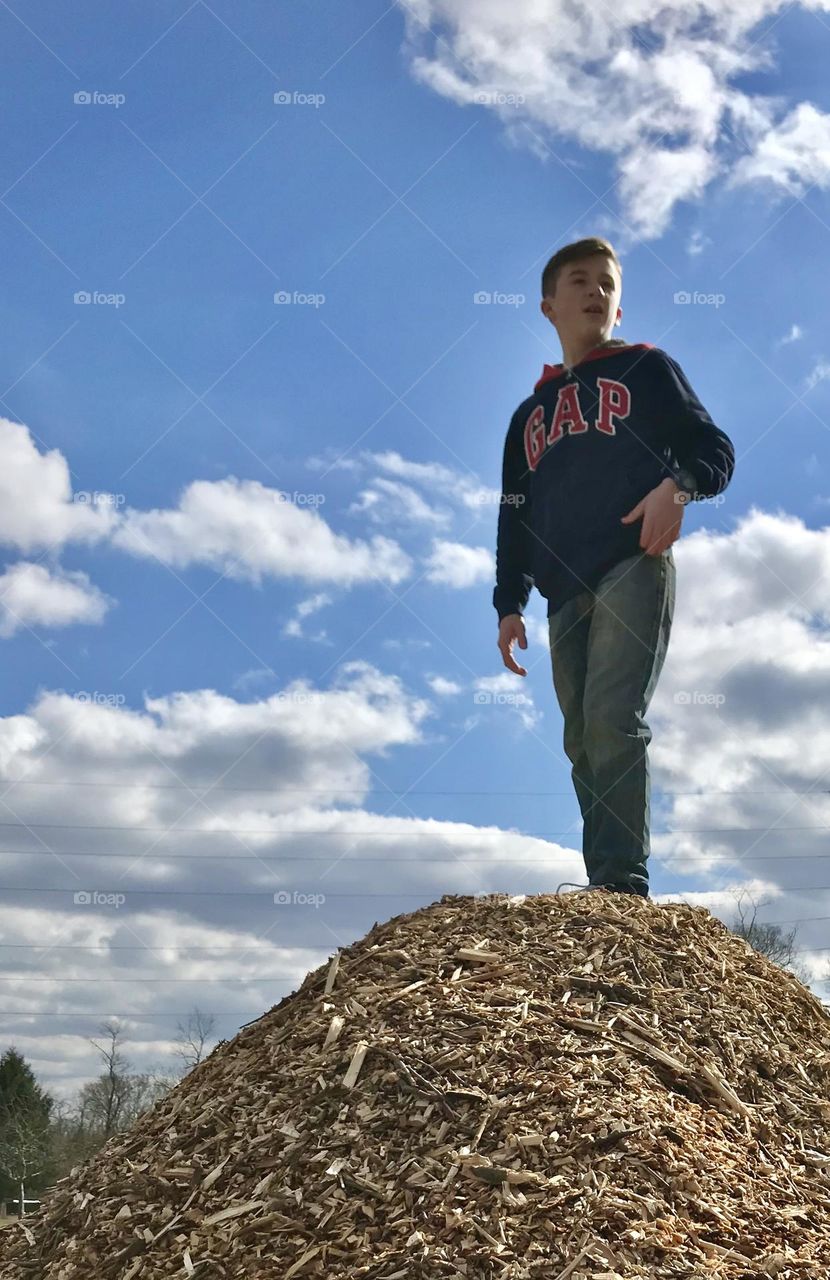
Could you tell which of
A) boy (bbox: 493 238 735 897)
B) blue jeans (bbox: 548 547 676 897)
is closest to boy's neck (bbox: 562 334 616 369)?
boy (bbox: 493 238 735 897)

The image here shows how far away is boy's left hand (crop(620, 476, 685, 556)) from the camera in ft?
23.4

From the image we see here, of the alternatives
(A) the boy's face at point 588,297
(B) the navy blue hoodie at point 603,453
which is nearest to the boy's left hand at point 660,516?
(B) the navy blue hoodie at point 603,453

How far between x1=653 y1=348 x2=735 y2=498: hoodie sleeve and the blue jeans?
578 millimetres

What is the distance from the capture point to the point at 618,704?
710cm

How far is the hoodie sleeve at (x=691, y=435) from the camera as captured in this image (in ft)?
23.8

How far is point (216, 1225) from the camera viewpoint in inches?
181

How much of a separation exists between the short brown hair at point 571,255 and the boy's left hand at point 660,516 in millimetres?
1852

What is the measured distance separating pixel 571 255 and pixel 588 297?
0.35 m

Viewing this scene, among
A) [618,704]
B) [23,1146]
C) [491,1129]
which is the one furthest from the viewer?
[23,1146]

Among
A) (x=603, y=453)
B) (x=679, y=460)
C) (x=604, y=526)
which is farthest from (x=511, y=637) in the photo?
(x=679, y=460)

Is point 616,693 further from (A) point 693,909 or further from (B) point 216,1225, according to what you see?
(B) point 216,1225

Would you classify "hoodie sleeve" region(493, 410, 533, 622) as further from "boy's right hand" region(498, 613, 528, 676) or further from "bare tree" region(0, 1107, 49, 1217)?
"bare tree" region(0, 1107, 49, 1217)

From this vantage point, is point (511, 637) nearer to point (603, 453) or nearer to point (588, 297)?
point (603, 453)

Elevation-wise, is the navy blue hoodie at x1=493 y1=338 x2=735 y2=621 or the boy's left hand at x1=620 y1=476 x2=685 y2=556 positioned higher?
the navy blue hoodie at x1=493 y1=338 x2=735 y2=621
